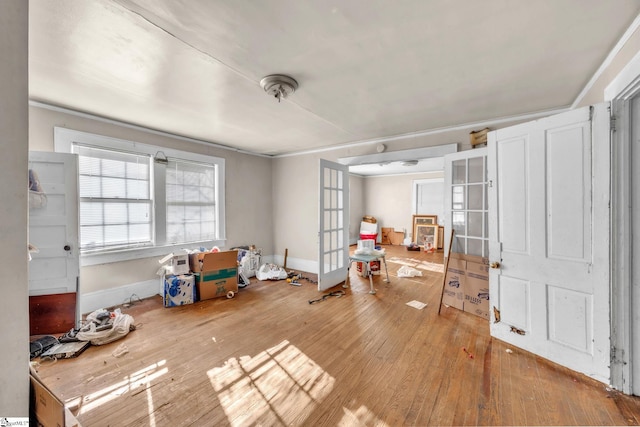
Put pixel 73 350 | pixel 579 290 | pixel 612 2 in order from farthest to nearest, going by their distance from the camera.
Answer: pixel 73 350 → pixel 579 290 → pixel 612 2

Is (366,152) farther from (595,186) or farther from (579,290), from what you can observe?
(579,290)

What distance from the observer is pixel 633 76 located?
153 centimetres

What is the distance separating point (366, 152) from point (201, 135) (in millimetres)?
2856

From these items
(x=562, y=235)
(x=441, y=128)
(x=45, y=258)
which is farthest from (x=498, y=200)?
(x=45, y=258)

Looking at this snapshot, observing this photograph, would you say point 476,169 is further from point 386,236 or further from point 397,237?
point 386,236

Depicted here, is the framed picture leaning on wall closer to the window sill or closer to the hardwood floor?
the hardwood floor

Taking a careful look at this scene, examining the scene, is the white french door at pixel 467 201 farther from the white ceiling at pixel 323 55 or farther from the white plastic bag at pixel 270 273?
the white plastic bag at pixel 270 273

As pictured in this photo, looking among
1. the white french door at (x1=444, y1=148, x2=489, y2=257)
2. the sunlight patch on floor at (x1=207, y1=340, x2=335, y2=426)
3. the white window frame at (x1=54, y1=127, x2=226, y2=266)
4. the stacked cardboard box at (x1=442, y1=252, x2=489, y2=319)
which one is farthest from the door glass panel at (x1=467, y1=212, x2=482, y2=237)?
the white window frame at (x1=54, y1=127, x2=226, y2=266)

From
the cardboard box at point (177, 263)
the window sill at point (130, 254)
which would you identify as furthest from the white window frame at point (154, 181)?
the cardboard box at point (177, 263)

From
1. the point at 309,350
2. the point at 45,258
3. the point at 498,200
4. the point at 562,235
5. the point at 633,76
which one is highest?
the point at 633,76

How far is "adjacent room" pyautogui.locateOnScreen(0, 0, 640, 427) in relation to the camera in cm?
152

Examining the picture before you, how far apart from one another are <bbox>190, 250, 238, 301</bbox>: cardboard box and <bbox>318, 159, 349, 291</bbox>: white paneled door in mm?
1437

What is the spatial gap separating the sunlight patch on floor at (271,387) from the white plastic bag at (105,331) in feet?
4.49

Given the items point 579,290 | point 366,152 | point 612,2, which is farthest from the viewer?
point 366,152
